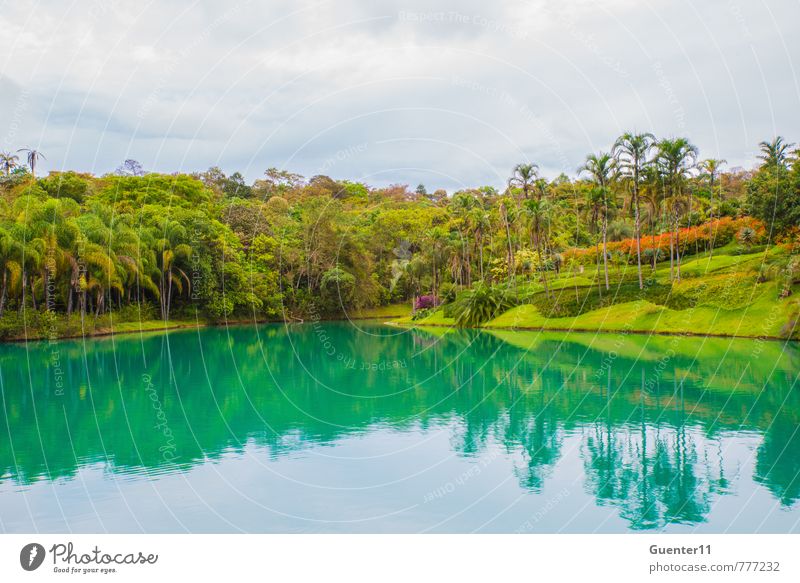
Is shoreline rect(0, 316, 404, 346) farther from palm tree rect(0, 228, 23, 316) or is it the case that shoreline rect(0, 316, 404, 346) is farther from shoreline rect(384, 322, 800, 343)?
shoreline rect(384, 322, 800, 343)

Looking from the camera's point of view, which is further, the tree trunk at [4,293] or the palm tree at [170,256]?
the palm tree at [170,256]

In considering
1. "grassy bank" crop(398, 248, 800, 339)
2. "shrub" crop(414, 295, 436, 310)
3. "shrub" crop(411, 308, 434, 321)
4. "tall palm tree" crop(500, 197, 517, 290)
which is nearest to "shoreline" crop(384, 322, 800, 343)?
"grassy bank" crop(398, 248, 800, 339)

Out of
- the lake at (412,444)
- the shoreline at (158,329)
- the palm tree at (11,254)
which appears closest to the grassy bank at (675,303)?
the lake at (412,444)

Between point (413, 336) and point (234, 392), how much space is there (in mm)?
27565

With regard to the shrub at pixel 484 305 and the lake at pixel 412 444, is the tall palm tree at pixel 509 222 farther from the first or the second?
the lake at pixel 412 444

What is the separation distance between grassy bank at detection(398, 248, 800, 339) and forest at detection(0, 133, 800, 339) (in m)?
0.20

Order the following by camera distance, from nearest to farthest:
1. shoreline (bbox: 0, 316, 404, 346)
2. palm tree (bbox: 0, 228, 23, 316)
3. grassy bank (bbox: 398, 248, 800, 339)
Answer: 1. grassy bank (bbox: 398, 248, 800, 339)
2. palm tree (bbox: 0, 228, 23, 316)
3. shoreline (bbox: 0, 316, 404, 346)

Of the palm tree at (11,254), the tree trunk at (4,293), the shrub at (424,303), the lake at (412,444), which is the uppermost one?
the palm tree at (11,254)

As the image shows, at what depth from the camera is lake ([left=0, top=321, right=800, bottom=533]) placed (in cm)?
1306

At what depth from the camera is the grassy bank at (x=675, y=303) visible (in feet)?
134

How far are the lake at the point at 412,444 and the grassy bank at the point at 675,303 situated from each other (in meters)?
4.75

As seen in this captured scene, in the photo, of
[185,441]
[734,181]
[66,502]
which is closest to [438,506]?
[66,502]

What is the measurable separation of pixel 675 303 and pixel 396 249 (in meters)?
40.3

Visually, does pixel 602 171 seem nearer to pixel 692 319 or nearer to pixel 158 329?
pixel 692 319
